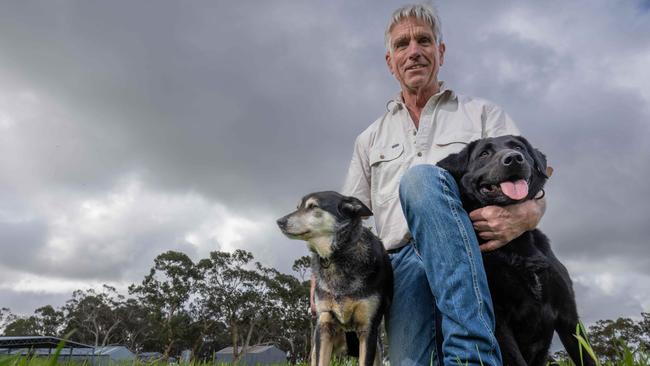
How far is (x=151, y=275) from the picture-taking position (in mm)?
45062

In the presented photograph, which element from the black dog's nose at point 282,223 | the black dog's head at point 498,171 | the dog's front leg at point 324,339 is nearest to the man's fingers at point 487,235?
the black dog's head at point 498,171

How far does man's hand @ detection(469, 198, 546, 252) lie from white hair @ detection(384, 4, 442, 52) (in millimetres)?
2551

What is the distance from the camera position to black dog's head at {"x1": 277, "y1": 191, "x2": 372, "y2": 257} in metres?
4.96

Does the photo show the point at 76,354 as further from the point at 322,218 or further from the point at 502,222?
the point at 502,222

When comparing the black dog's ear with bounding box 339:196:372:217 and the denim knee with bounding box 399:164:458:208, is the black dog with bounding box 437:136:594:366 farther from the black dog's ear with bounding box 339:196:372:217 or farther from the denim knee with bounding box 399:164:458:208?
the black dog's ear with bounding box 339:196:372:217

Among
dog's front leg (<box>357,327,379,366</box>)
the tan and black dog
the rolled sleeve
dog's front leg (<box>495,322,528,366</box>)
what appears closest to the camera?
dog's front leg (<box>495,322,528,366</box>)

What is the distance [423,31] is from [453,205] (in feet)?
8.76

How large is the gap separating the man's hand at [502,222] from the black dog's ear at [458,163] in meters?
0.41

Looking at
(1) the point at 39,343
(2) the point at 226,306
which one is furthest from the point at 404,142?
(2) the point at 226,306

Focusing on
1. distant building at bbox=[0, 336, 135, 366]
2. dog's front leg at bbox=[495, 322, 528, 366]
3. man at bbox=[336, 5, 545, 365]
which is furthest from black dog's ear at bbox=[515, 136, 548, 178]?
distant building at bbox=[0, 336, 135, 366]

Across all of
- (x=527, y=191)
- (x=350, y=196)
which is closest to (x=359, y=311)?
(x=350, y=196)

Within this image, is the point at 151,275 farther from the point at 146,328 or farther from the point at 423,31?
the point at 423,31

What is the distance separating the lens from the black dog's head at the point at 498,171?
331 centimetres

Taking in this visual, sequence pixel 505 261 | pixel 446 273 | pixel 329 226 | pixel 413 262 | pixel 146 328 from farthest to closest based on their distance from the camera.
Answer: pixel 146 328, pixel 329 226, pixel 413 262, pixel 505 261, pixel 446 273
